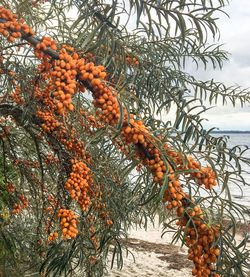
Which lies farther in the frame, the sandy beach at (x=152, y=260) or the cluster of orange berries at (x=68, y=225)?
the sandy beach at (x=152, y=260)

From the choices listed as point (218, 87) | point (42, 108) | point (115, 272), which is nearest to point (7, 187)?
point (42, 108)

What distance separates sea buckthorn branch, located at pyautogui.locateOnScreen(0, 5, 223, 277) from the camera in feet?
3.83

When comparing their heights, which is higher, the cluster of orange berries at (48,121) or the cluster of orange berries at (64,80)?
the cluster of orange berries at (48,121)

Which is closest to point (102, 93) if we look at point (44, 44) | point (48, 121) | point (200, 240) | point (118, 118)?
point (118, 118)

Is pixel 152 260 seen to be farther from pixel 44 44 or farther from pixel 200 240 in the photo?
pixel 44 44

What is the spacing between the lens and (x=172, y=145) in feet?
4.23

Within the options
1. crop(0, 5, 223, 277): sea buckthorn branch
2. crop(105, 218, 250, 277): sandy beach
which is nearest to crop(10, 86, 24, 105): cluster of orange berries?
crop(0, 5, 223, 277): sea buckthorn branch

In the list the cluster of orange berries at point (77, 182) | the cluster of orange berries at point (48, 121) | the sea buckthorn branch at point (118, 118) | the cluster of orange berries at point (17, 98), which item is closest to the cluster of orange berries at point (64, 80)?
the sea buckthorn branch at point (118, 118)

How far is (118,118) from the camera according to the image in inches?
46.4

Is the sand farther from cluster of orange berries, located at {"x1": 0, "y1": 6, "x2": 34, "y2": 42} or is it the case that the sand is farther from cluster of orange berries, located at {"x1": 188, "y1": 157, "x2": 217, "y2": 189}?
cluster of orange berries, located at {"x1": 0, "y1": 6, "x2": 34, "y2": 42}

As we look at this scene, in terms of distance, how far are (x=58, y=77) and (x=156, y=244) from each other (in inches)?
411

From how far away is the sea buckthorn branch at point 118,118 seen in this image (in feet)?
3.83

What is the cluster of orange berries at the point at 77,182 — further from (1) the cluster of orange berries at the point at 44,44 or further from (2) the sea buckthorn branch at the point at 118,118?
(1) the cluster of orange berries at the point at 44,44

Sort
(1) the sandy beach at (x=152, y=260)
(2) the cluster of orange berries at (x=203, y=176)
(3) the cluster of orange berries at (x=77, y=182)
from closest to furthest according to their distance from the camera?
(2) the cluster of orange berries at (x=203, y=176) → (3) the cluster of orange berries at (x=77, y=182) → (1) the sandy beach at (x=152, y=260)
